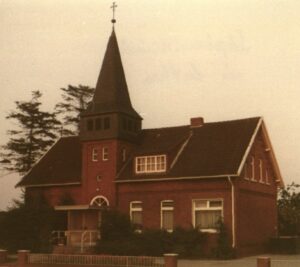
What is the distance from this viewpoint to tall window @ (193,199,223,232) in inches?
1302

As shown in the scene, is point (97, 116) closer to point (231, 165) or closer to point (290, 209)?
point (231, 165)

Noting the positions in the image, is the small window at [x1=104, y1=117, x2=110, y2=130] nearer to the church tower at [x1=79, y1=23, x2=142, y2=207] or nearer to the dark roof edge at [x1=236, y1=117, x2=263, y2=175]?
the church tower at [x1=79, y1=23, x2=142, y2=207]

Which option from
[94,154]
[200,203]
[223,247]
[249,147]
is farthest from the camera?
[94,154]

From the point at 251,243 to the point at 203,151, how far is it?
254 inches

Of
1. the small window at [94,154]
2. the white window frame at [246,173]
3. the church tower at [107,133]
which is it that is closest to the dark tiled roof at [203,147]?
the church tower at [107,133]

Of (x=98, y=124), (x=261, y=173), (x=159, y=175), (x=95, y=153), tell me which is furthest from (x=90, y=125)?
(x=261, y=173)

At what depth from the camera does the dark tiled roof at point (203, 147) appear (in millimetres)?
33812

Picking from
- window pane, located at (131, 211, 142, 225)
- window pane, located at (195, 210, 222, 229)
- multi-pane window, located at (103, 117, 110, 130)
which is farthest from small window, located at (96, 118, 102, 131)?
window pane, located at (195, 210, 222, 229)

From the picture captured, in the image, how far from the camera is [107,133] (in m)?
38.3

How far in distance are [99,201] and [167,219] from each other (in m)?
5.41

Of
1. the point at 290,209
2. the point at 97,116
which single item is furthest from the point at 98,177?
the point at 290,209

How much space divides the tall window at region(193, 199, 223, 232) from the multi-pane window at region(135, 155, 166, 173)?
3.55m

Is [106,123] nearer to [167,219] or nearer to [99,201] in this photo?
[99,201]

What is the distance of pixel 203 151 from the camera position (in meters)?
36.0
